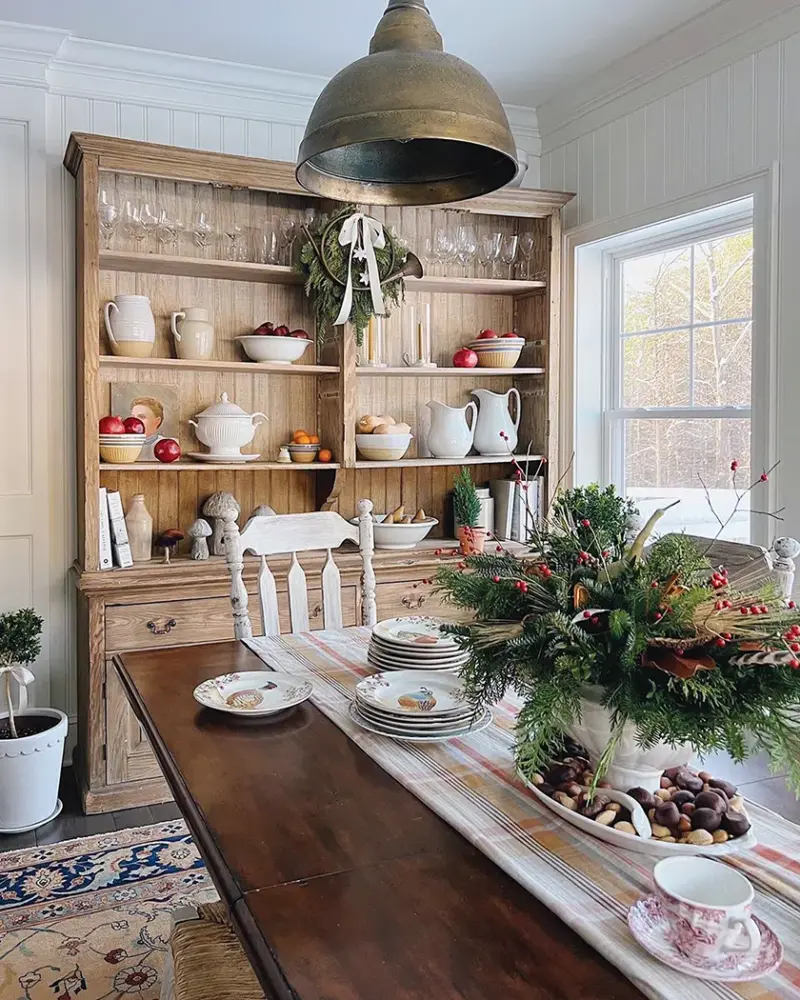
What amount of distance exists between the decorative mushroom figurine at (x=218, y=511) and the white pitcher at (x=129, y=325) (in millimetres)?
600

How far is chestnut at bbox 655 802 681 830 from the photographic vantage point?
3.94 feet

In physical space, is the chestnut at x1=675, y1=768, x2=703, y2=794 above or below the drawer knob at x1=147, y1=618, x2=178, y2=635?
above

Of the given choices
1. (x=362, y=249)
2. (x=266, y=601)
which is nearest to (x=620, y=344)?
(x=362, y=249)

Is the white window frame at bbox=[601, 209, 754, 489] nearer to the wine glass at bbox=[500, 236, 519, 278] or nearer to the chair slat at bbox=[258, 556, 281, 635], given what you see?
the wine glass at bbox=[500, 236, 519, 278]

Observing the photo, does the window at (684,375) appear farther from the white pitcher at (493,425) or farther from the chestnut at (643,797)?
the chestnut at (643,797)

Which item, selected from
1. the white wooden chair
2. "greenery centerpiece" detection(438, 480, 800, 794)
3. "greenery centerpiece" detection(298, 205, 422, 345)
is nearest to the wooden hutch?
"greenery centerpiece" detection(298, 205, 422, 345)

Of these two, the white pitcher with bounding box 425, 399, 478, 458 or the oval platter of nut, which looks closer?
the oval platter of nut

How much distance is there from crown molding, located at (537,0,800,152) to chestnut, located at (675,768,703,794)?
8.17ft

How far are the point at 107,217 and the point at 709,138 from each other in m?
2.11

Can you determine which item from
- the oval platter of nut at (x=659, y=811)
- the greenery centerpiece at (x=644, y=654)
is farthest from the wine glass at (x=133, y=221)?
the oval platter of nut at (x=659, y=811)

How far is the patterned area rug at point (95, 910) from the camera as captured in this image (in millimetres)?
2195

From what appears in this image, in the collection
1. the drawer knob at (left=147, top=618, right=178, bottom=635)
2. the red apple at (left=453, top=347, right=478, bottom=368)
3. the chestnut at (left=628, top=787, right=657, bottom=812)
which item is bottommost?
the drawer knob at (left=147, top=618, right=178, bottom=635)

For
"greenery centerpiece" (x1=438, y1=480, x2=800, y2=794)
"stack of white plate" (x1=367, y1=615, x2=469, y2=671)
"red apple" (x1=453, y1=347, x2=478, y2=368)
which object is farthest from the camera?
"red apple" (x1=453, y1=347, x2=478, y2=368)

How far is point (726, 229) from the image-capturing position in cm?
325
